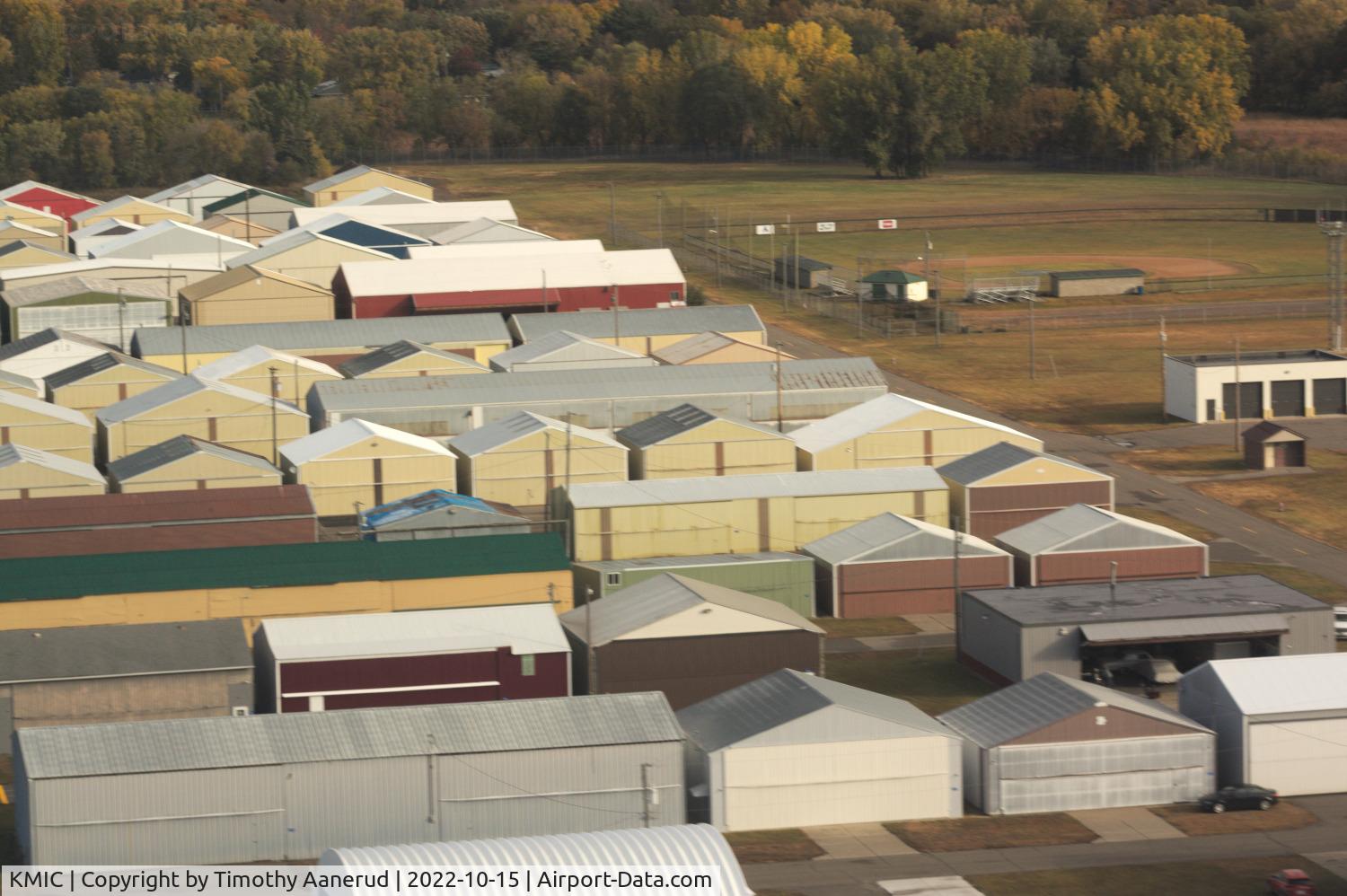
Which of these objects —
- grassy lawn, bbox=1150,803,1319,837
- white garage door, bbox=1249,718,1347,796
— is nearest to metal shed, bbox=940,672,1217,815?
grassy lawn, bbox=1150,803,1319,837

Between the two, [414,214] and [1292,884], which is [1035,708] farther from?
[414,214]

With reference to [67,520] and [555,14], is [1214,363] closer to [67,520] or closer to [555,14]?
[67,520]

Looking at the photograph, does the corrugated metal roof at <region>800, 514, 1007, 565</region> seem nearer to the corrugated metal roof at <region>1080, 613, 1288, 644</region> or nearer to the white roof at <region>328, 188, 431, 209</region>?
the corrugated metal roof at <region>1080, 613, 1288, 644</region>

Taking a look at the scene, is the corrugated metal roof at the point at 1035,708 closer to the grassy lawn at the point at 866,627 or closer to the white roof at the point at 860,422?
the grassy lawn at the point at 866,627

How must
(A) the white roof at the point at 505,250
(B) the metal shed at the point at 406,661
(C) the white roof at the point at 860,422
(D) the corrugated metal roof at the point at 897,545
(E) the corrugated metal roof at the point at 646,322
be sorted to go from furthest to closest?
(A) the white roof at the point at 505,250, (E) the corrugated metal roof at the point at 646,322, (C) the white roof at the point at 860,422, (D) the corrugated metal roof at the point at 897,545, (B) the metal shed at the point at 406,661

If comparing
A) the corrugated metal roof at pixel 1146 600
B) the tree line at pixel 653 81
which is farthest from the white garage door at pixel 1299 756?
the tree line at pixel 653 81

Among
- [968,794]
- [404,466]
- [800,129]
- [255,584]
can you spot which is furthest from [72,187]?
[968,794]

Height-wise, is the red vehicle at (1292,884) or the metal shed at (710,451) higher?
the metal shed at (710,451)
